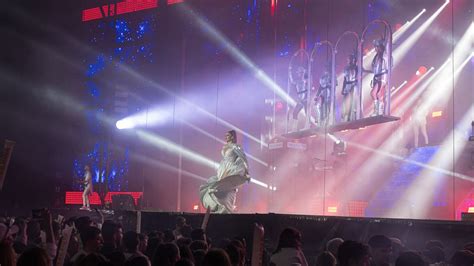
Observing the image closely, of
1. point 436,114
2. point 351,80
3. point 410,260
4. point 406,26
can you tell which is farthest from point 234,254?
point 406,26

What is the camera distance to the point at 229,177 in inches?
459

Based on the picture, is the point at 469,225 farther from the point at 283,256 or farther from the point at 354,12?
the point at 354,12

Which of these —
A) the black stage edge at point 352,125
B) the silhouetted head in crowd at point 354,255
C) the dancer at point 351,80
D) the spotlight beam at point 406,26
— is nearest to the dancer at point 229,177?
the black stage edge at point 352,125

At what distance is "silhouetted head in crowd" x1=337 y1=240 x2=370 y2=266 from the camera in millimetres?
3951

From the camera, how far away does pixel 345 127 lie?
13086 mm

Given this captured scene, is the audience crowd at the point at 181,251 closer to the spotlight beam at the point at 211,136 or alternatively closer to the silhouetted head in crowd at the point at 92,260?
the silhouetted head in crowd at the point at 92,260

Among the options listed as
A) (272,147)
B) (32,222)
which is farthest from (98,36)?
(32,222)

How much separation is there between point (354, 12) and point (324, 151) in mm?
4393

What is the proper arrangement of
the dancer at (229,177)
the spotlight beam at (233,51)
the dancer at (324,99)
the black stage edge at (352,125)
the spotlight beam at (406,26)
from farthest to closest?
the spotlight beam at (233,51) → the spotlight beam at (406,26) → the dancer at (324,99) → the dancer at (229,177) → the black stage edge at (352,125)

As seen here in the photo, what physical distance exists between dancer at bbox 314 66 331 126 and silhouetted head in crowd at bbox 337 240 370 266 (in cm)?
975

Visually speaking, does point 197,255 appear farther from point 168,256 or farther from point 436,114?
point 436,114

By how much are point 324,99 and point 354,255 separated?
10.3 meters

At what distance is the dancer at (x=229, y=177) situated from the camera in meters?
11.6

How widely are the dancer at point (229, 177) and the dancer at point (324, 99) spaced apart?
9.57 feet
